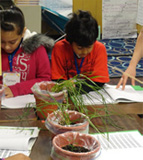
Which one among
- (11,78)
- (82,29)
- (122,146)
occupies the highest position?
(82,29)

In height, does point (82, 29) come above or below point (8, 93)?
above

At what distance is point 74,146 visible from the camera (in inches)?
33.3

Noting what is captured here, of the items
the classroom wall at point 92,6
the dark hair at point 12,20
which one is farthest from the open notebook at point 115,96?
the classroom wall at point 92,6

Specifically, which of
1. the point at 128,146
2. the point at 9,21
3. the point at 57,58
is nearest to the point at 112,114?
the point at 128,146

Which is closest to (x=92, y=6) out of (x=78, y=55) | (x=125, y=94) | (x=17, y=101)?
(x=78, y=55)

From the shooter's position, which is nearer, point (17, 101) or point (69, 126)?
point (69, 126)

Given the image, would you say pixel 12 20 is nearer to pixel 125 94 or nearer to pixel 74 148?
pixel 125 94

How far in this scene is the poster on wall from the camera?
5.08 metres

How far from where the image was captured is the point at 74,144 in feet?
2.81

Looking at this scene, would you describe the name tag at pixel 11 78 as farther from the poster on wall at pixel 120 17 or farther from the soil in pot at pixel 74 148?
the poster on wall at pixel 120 17

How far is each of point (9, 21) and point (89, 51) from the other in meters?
0.52

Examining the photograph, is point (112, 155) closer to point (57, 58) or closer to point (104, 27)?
point (57, 58)

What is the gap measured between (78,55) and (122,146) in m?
0.94

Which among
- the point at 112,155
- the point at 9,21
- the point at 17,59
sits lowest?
the point at 112,155
